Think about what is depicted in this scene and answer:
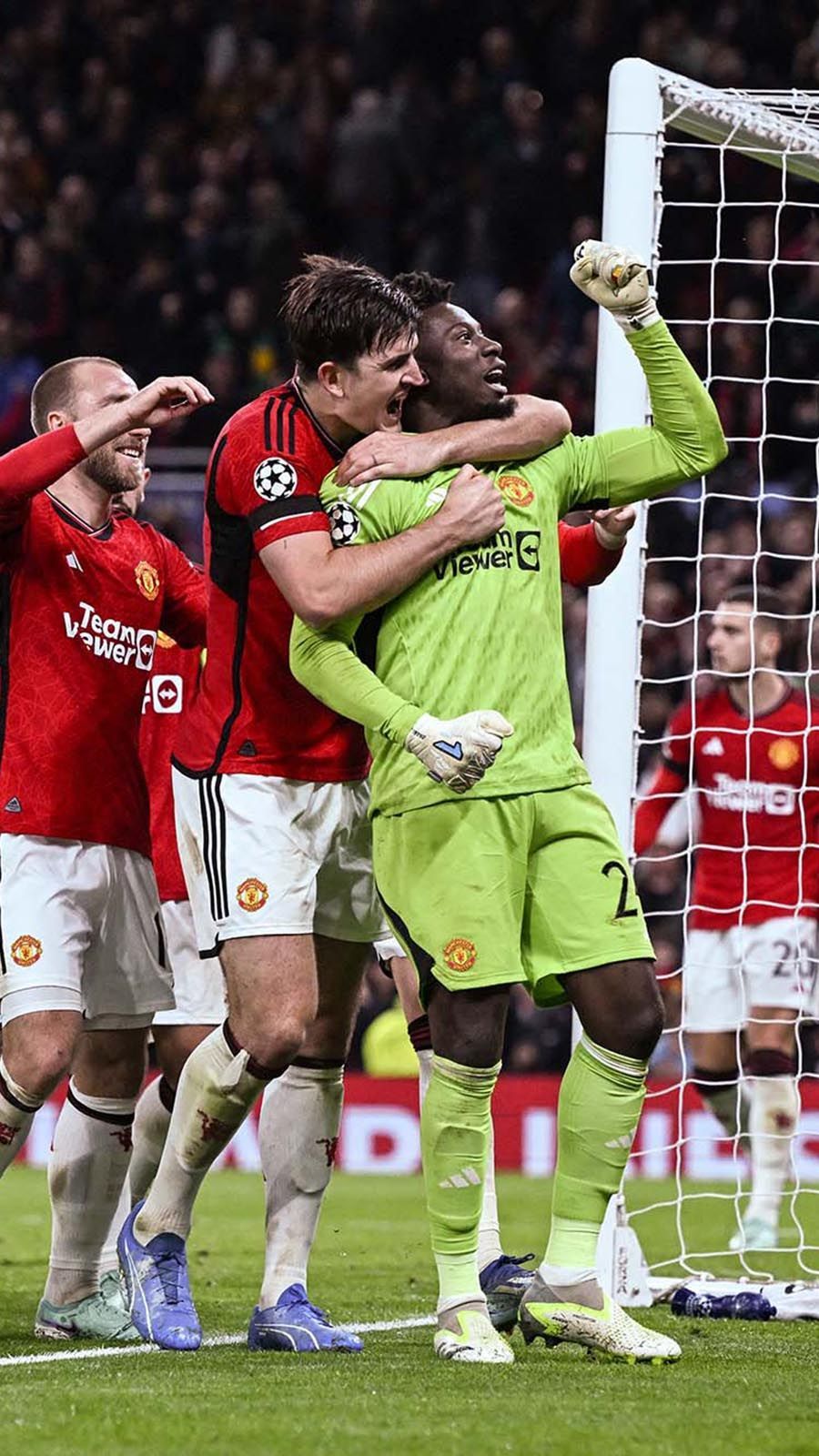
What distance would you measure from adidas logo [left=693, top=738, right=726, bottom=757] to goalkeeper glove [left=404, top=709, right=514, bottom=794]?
4.73m

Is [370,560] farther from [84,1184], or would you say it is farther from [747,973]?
[747,973]

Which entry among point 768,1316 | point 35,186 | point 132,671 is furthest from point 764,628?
point 35,186

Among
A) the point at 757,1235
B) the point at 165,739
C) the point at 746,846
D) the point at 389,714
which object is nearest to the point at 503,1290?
the point at 389,714

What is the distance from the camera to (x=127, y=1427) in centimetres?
329

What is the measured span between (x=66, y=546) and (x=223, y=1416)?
2.17m

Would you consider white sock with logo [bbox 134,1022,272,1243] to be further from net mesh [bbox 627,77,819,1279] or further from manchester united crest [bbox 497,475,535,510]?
net mesh [bbox 627,77,819,1279]

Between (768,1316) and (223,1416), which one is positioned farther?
(768,1316)

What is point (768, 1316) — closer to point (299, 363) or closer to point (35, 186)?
point (299, 363)

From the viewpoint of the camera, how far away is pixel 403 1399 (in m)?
3.58

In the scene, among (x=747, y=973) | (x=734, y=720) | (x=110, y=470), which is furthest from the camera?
(x=734, y=720)

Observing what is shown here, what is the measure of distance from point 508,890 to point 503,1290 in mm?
1235

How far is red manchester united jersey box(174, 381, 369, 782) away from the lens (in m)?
4.45

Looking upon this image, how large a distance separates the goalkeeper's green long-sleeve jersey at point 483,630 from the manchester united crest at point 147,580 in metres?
0.76

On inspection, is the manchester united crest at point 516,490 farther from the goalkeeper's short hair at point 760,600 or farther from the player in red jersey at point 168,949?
the goalkeeper's short hair at point 760,600
